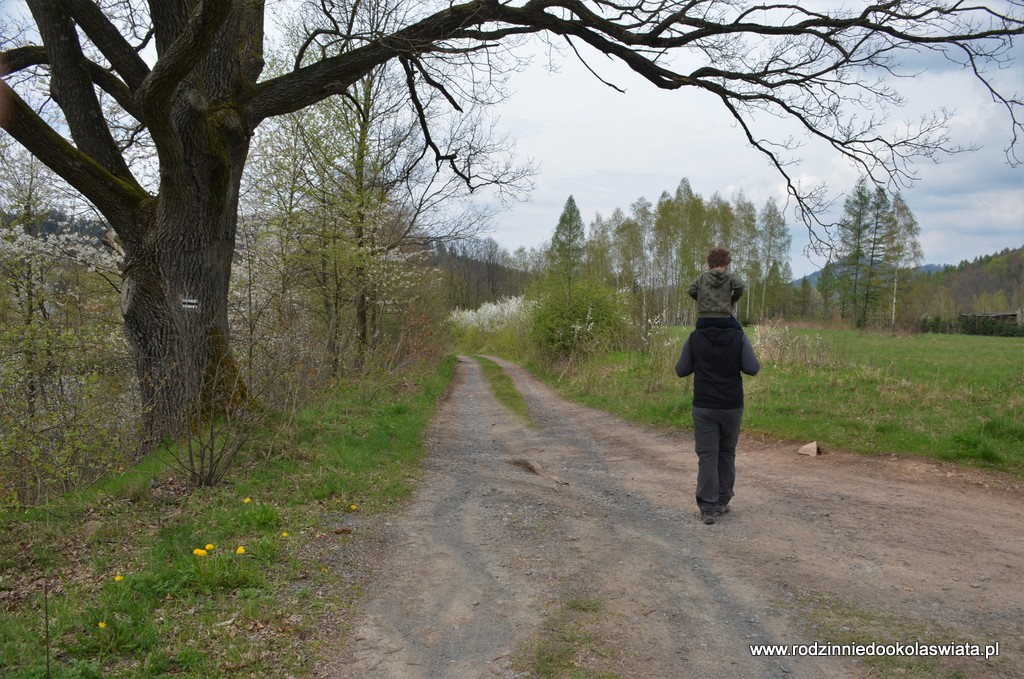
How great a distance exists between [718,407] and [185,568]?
4.37 meters

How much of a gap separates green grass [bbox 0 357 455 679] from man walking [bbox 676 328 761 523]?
309cm

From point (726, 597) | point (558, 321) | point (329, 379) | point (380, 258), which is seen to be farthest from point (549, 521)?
point (558, 321)

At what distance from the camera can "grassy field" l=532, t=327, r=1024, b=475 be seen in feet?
24.1

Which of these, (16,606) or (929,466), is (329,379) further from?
(929,466)

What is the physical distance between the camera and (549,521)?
209 inches

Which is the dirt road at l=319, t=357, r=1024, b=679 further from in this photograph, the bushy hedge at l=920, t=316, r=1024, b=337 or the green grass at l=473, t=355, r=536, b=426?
the bushy hedge at l=920, t=316, r=1024, b=337

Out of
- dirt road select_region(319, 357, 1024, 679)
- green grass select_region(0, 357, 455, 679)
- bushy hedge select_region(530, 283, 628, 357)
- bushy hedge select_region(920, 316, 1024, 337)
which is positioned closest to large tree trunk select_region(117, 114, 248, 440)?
green grass select_region(0, 357, 455, 679)

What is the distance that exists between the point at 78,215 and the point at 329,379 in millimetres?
7233

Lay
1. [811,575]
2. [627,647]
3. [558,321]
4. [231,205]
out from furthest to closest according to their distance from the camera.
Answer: [558,321], [231,205], [811,575], [627,647]

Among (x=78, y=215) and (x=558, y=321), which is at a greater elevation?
(x=78, y=215)

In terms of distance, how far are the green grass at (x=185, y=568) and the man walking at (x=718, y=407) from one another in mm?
3091

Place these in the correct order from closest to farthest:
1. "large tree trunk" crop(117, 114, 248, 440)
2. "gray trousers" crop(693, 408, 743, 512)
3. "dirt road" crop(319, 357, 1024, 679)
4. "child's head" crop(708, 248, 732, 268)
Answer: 1. "dirt road" crop(319, 357, 1024, 679)
2. "gray trousers" crop(693, 408, 743, 512)
3. "child's head" crop(708, 248, 732, 268)
4. "large tree trunk" crop(117, 114, 248, 440)

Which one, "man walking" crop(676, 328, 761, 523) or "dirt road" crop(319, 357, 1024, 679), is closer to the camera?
"dirt road" crop(319, 357, 1024, 679)

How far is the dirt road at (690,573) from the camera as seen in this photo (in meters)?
3.11
